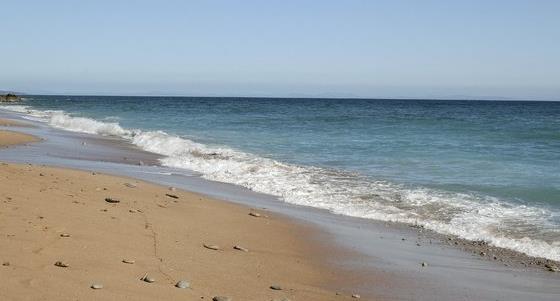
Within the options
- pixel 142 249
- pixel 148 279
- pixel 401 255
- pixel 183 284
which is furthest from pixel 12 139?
pixel 183 284

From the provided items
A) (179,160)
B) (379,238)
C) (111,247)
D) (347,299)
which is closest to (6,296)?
(111,247)

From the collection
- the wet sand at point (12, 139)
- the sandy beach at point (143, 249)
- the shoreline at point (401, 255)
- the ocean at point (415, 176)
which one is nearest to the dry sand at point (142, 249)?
the sandy beach at point (143, 249)

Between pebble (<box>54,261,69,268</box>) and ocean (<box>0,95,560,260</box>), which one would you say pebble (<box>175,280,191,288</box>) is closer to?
pebble (<box>54,261,69,268</box>)

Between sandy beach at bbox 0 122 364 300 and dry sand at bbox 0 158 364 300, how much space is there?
1 centimetres

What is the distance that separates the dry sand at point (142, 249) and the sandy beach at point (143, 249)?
11 mm

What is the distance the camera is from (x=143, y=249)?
673cm

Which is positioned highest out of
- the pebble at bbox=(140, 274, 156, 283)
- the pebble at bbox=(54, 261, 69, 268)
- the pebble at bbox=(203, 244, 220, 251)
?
the pebble at bbox=(54, 261, 69, 268)

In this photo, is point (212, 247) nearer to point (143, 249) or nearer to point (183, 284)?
point (143, 249)

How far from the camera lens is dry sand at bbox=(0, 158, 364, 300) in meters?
5.29

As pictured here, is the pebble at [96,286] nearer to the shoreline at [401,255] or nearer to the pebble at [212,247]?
the pebble at [212,247]

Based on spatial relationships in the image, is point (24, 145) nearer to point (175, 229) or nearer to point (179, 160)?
point (179, 160)

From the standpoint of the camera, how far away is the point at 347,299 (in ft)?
19.2

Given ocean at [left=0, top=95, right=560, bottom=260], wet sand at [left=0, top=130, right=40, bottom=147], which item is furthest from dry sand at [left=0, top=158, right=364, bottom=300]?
wet sand at [left=0, top=130, right=40, bottom=147]

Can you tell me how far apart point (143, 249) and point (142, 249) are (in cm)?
1
